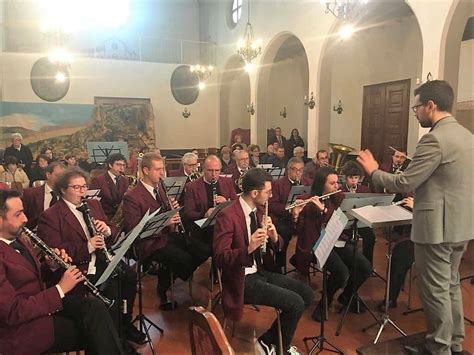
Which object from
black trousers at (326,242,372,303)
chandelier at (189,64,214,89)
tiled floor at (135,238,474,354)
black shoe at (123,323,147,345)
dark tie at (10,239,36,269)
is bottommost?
tiled floor at (135,238,474,354)

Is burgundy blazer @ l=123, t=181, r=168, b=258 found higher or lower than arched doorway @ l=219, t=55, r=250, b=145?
lower

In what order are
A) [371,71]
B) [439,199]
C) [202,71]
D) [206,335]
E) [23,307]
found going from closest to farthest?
[206,335] → [23,307] → [439,199] → [371,71] → [202,71]

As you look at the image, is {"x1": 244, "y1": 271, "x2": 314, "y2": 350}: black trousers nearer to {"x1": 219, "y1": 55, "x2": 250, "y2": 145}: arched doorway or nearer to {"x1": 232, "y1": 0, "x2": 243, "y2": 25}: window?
{"x1": 232, "y1": 0, "x2": 243, "y2": 25}: window

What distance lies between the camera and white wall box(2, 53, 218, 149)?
39.0ft

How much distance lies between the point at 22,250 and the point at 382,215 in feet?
8.26

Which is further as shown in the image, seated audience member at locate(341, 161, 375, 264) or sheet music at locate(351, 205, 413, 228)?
seated audience member at locate(341, 161, 375, 264)

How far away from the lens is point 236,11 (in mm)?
12945

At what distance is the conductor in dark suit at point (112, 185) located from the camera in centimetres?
482

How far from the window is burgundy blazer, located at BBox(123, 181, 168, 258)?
10397mm

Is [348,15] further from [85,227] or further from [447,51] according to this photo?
[85,227]

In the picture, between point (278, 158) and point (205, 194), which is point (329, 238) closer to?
point (205, 194)

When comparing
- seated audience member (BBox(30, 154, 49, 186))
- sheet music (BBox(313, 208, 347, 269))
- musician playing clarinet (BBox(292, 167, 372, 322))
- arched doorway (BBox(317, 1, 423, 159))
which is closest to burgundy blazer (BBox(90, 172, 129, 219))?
musician playing clarinet (BBox(292, 167, 372, 322))

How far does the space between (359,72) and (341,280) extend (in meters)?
8.70

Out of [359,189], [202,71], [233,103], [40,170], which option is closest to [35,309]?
[359,189]
